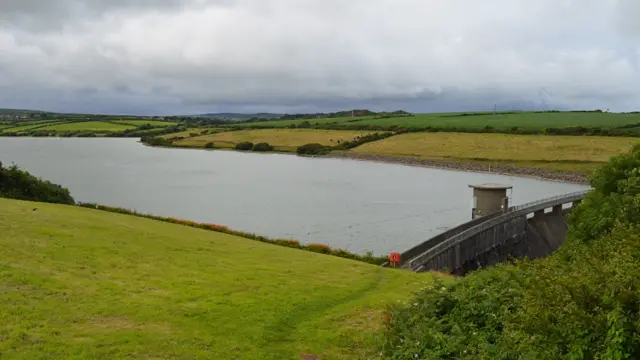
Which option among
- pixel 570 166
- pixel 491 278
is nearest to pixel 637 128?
pixel 570 166

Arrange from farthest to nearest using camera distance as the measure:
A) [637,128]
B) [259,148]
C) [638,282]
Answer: [259,148] → [637,128] → [638,282]

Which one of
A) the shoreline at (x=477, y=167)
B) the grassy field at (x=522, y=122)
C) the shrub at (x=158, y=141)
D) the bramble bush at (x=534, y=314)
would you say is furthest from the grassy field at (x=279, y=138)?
the bramble bush at (x=534, y=314)

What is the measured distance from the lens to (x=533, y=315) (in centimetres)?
753

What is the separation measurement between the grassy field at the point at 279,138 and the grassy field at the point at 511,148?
1766 centimetres

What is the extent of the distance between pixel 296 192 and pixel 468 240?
134 ft

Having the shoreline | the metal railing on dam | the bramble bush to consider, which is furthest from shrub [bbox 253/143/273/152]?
the bramble bush

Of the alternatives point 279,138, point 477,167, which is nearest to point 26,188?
point 477,167

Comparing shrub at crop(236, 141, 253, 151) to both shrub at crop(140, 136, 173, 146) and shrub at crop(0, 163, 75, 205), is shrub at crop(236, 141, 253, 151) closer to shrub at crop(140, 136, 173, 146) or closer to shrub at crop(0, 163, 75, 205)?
shrub at crop(140, 136, 173, 146)

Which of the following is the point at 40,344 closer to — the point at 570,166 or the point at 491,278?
the point at 491,278

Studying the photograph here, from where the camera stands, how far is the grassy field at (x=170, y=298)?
11875 mm

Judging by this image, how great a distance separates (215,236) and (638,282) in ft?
81.2

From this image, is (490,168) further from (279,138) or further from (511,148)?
(279,138)

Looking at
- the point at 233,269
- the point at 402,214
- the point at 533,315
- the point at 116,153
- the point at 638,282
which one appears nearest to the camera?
the point at 638,282

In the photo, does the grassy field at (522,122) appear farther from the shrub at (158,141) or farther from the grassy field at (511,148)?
the shrub at (158,141)
